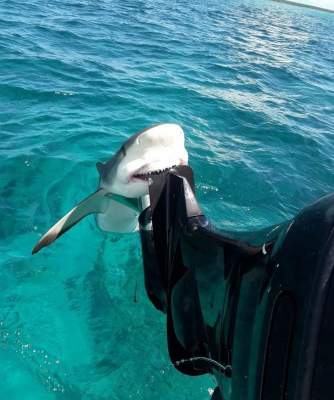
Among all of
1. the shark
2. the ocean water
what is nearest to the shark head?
the shark

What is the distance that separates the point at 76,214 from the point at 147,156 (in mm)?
898

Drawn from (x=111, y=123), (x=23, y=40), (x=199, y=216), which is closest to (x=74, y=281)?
(x=199, y=216)

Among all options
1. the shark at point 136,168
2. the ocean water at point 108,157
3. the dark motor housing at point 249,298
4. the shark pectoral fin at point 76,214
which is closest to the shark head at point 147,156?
the shark at point 136,168

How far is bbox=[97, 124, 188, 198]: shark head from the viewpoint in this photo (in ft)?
11.1

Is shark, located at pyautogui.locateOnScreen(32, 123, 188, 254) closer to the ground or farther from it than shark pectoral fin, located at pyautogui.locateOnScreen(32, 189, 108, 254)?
farther from it

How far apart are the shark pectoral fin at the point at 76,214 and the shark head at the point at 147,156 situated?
0.37m

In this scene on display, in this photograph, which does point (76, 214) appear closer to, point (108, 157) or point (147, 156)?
point (147, 156)

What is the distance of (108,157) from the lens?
6.93m

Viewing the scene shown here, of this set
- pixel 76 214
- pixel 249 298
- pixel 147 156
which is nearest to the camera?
pixel 249 298

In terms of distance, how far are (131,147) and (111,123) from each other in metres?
4.98

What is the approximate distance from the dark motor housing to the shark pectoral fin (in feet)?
3.86

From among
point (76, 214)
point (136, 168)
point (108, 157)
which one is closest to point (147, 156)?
point (136, 168)

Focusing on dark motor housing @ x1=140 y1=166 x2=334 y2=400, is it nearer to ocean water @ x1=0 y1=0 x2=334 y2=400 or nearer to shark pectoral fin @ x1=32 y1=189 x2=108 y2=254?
shark pectoral fin @ x1=32 y1=189 x2=108 y2=254

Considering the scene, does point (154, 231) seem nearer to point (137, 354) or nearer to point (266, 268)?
point (266, 268)
